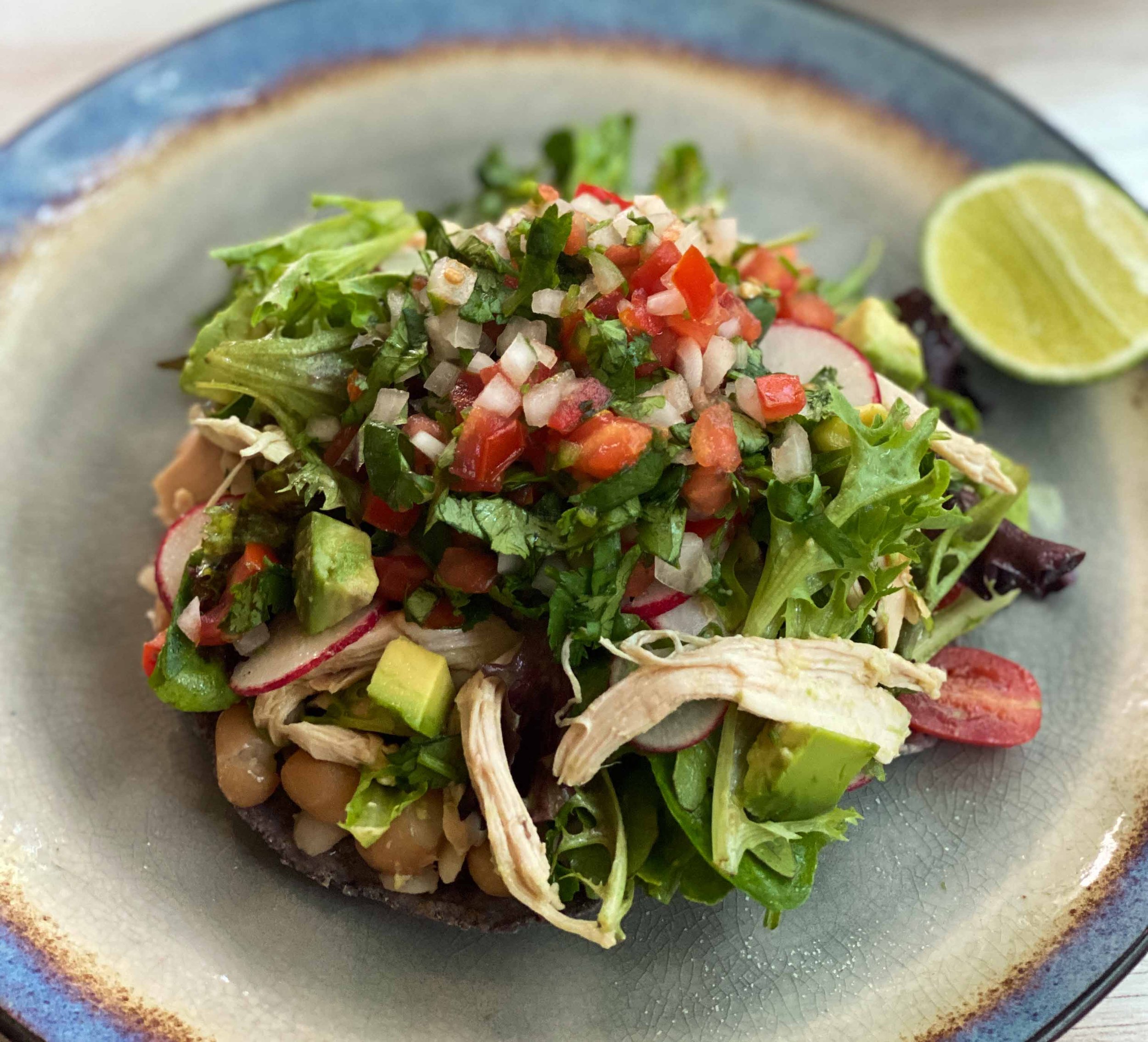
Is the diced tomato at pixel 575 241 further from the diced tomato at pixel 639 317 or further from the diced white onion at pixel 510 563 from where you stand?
the diced white onion at pixel 510 563

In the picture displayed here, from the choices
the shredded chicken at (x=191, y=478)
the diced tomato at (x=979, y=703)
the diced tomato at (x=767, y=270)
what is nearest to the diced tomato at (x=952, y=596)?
the diced tomato at (x=979, y=703)

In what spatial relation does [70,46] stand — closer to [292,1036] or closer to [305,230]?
A: [305,230]

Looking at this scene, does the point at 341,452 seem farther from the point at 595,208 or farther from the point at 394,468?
the point at 595,208

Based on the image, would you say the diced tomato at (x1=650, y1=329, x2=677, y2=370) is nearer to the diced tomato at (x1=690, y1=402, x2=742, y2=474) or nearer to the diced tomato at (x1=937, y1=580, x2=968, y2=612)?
the diced tomato at (x1=690, y1=402, x2=742, y2=474)

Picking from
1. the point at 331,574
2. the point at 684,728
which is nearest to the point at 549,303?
the point at 331,574

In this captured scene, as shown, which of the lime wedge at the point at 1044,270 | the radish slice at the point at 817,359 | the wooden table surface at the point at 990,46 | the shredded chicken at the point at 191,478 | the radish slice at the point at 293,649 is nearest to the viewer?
the radish slice at the point at 293,649

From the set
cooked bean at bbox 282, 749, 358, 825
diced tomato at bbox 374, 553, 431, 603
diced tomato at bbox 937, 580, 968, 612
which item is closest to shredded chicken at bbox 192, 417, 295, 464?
diced tomato at bbox 374, 553, 431, 603
